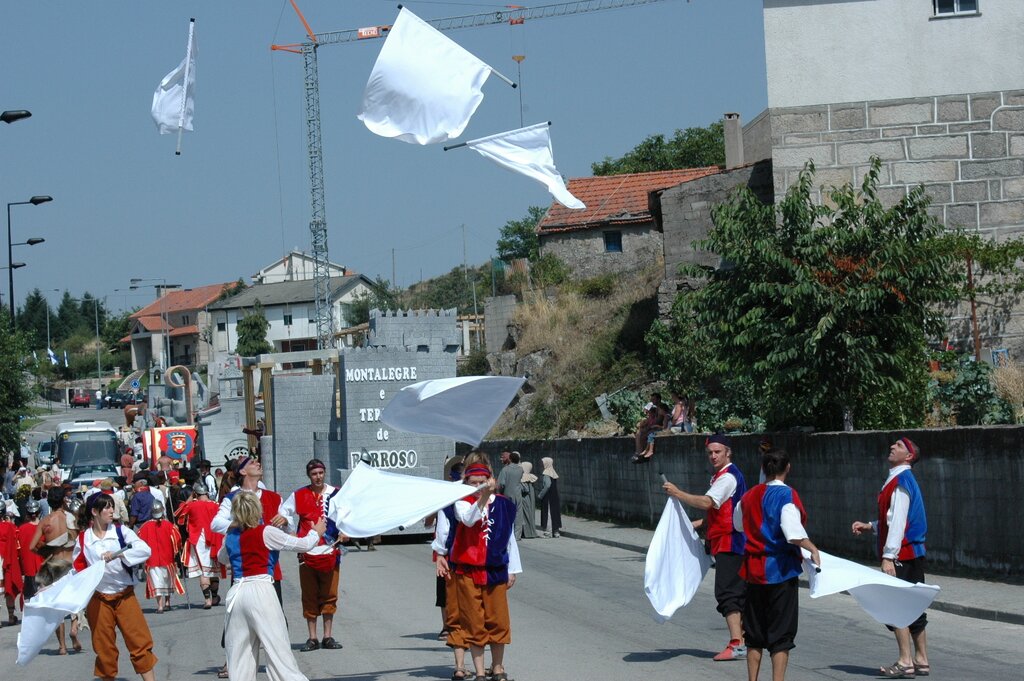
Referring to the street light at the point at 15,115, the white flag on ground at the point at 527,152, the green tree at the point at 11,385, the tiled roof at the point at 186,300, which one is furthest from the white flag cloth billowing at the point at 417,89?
the tiled roof at the point at 186,300

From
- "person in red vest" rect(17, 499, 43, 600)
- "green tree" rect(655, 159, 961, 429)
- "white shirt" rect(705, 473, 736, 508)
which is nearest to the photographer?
"white shirt" rect(705, 473, 736, 508)

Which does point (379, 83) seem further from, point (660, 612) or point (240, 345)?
point (240, 345)

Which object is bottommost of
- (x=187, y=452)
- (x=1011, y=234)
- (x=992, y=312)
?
(x=187, y=452)

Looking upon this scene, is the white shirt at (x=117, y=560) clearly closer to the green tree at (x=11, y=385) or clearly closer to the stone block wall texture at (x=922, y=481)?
the stone block wall texture at (x=922, y=481)

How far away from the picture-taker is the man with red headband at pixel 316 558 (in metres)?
11.1

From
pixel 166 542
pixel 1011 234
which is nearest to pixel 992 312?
pixel 1011 234

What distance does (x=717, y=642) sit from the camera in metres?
11.2

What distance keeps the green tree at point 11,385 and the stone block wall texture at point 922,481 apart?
69.8ft

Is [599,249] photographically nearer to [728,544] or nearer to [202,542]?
[202,542]

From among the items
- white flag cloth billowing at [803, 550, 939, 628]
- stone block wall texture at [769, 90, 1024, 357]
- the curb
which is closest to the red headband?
white flag cloth billowing at [803, 550, 939, 628]

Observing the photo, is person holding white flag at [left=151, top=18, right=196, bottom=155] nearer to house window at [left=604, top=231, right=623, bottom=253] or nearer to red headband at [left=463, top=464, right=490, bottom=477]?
red headband at [left=463, top=464, right=490, bottom=477]

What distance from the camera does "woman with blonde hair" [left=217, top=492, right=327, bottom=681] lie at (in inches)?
341

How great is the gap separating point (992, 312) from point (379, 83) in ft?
60.0

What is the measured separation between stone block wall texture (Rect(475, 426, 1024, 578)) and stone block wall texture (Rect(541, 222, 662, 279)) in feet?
89.1
